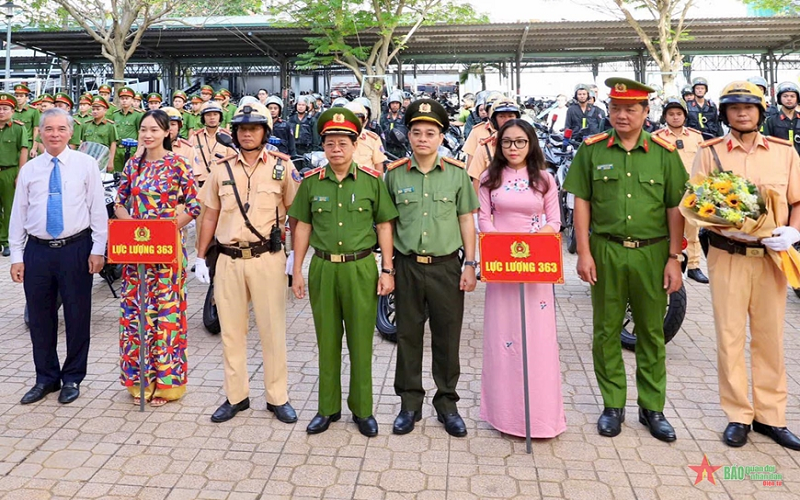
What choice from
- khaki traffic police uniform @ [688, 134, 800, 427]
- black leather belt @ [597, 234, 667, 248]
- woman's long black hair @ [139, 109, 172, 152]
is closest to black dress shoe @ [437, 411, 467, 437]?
black leather belt @ [597, 234, 667, 248]

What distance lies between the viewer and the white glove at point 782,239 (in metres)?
3.30

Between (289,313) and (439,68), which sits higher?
(439,68)

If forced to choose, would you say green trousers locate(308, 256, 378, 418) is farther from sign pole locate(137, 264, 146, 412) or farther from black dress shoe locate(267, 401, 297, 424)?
Answer: sign pole locate(137, 264, 146, 412)

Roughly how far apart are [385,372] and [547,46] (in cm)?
2056

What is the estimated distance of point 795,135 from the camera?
8.26 m

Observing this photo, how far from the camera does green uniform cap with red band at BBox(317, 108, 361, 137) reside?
11.7 feet

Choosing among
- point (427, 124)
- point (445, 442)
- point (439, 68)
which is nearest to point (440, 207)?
point (427, 124)

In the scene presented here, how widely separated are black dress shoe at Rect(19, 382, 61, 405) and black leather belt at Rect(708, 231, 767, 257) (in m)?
4.17

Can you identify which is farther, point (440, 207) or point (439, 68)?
point (439, 68)

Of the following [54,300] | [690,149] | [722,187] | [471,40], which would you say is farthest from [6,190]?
[471,40]

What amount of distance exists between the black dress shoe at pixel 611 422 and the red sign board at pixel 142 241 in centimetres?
265

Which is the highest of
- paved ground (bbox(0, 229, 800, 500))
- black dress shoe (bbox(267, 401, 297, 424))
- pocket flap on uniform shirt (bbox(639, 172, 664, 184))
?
pocket flap on uniform shirt (bbox(639, 172, 664, 184))

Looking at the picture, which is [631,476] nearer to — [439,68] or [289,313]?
[289,313]

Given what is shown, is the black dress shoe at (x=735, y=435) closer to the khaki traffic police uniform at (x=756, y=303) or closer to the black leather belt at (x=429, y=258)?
the khaki traffic police uniform at (x=756, y=303)
